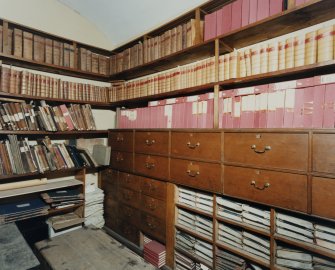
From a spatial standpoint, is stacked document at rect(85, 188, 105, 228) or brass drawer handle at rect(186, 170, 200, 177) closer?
brass drawer handle at rect(186, 170, 200, 177)

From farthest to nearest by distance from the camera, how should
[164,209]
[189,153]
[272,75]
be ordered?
[164,209] → [189,153] → [272,75]

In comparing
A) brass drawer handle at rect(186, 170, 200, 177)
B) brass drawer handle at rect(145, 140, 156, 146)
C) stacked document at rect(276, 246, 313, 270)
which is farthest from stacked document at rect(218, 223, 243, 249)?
brass drawer handle at rect(145, 140, 156, 146)

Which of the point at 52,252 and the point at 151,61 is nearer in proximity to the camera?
the point at 52,252

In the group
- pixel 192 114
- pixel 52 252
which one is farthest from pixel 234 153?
pixel 52 252

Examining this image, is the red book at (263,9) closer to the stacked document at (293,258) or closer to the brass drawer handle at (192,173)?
the brass drawer handle at (192,173)

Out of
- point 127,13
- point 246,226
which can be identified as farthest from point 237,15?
point 246,226

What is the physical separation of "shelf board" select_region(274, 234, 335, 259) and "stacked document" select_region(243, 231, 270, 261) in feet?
0.42

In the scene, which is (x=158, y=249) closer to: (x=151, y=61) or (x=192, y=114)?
(x=192, y=114)

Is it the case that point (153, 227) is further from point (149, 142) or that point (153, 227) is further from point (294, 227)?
point (294, 227)

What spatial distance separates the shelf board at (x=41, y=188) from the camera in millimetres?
2152

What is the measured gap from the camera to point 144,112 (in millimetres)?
2428

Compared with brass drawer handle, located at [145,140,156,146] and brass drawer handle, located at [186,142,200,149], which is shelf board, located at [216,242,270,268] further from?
brass drawer handle, located at [145,140,156,146]

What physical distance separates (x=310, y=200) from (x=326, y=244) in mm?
266

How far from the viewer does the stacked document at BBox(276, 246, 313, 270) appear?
1.33m
